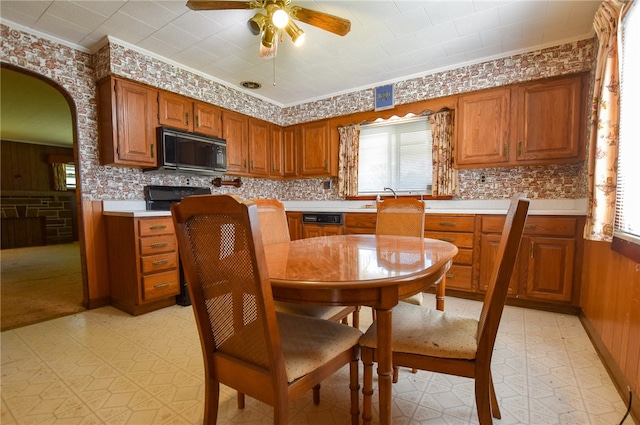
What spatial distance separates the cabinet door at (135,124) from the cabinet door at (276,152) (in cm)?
166

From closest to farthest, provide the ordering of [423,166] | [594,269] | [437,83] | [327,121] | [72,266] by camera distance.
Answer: [594,269]
[437,83]
[423,166]
[327,121]
[72,266]

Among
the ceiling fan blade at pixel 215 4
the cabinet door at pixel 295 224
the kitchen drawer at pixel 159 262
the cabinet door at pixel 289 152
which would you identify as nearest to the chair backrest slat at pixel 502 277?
the ceiling fan blade at pixel 215 4

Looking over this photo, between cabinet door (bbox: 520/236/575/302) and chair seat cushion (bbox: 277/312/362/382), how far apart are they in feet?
7.32

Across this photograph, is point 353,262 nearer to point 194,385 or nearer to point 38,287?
point 194,385

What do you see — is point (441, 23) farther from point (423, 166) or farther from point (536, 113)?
point (423, 166)

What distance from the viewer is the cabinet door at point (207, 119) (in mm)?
3295

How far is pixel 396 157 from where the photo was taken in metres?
3.79

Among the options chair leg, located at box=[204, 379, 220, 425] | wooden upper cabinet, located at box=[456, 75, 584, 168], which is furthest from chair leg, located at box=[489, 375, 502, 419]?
wooden upper cabinet, located at box=[456, 75, 584, 168]

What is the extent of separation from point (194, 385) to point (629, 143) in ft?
9.06

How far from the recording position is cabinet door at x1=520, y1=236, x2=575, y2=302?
8.08 ft

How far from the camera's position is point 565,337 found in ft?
6.84

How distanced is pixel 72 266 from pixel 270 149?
11.7 feet

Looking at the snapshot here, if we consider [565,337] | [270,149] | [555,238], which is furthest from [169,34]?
[565,337]

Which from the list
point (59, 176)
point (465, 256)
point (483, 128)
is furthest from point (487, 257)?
point (59, 176)
